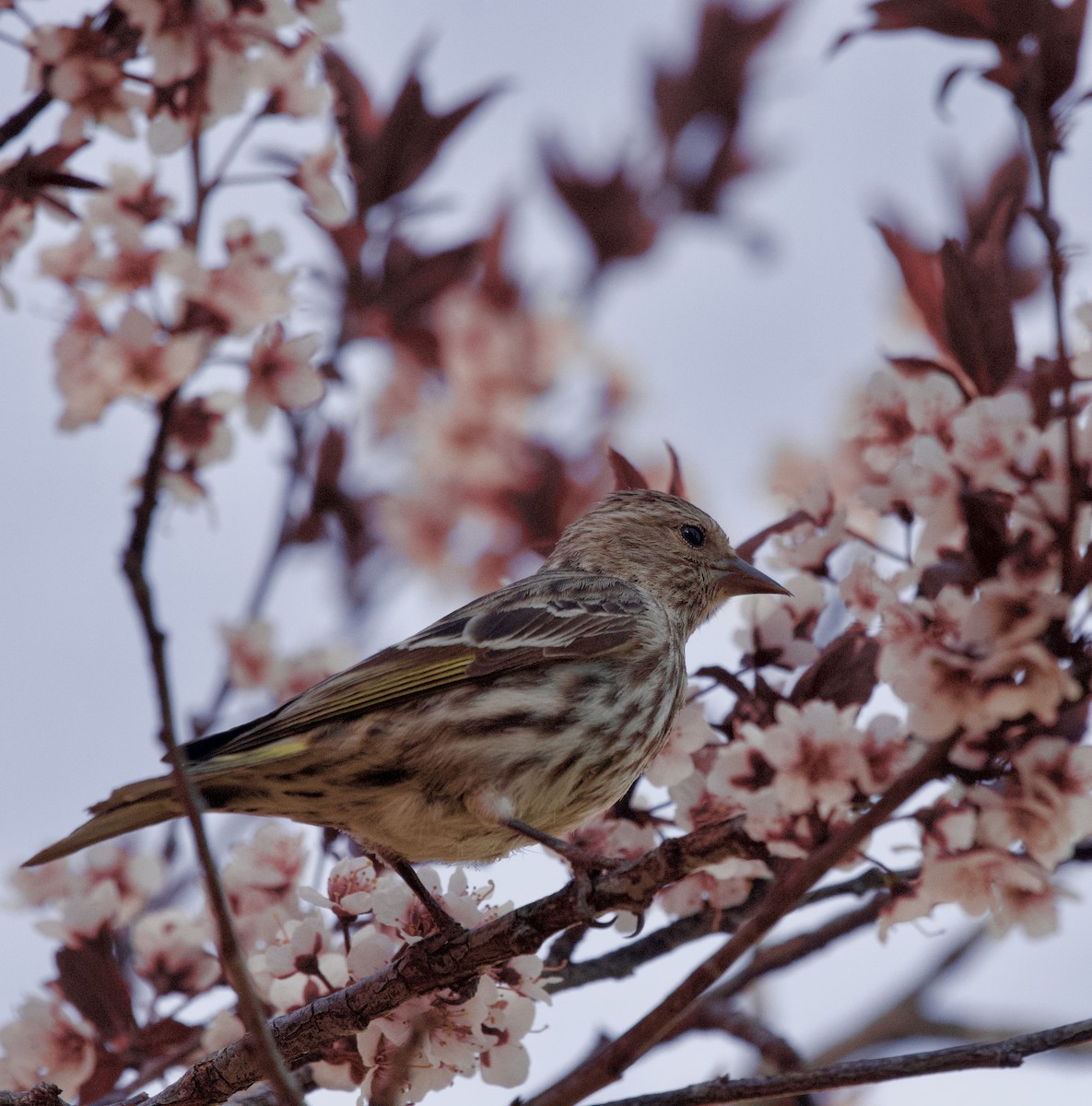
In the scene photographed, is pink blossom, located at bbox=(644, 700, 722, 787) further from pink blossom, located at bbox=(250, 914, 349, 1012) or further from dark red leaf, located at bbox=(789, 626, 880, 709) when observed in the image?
pink blossom, located at bbox=(250, 914, 349, 1012)

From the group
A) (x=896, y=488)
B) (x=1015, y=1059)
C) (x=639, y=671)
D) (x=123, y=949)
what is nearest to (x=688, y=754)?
(x=639, y=671)

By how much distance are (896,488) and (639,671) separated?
1.35 m

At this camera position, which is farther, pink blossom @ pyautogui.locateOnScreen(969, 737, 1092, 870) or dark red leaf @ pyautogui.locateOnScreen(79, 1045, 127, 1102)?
dark red leaf @ pyautogui.locateOnScreen(79, 1045, 127, 1102)

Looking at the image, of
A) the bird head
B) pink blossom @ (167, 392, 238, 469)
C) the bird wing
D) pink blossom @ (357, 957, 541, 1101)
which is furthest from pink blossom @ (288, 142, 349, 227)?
pink blossom @ (357, 957, 541, 1101)

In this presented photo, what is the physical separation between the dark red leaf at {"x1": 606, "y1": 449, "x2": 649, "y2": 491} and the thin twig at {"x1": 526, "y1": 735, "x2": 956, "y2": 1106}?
1.93m

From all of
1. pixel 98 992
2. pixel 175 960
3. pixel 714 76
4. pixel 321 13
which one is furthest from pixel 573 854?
pixel 714 76

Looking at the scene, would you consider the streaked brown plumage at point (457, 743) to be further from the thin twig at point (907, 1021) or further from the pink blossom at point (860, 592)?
the thin twig at point (907, 1021)

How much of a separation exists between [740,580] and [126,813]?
95.8 inches

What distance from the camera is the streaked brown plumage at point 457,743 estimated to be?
4.02 m

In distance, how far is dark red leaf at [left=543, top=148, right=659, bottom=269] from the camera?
24.1 feet

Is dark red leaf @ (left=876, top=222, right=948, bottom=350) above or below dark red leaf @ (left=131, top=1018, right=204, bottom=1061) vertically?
above

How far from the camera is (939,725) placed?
2.48 m

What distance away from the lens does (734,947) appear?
217 cm

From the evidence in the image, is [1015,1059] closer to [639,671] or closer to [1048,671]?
[1048,671]
